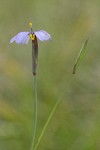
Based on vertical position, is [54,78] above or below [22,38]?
below

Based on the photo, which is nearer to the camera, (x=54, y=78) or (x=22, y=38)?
(x=22, y=38)

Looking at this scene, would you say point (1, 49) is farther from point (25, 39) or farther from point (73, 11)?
point (25, 39)

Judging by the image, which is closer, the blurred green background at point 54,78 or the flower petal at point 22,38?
the flower petal at point 22,38

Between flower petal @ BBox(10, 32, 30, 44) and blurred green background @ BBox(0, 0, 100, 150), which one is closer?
flower petal @ BBox(10, 32, 30, 44)

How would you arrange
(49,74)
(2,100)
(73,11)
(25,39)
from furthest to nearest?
(73,11) → (49,74) → (2,100) → (25,39)

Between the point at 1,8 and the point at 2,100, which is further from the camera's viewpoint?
the point at 1,8

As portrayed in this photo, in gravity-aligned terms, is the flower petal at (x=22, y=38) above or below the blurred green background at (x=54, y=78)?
above

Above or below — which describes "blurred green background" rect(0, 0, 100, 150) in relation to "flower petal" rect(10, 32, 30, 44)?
below

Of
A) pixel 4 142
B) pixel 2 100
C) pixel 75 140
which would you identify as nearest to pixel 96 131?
pixel 75 140
